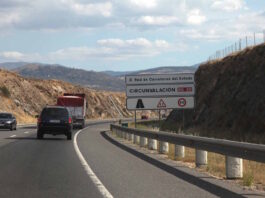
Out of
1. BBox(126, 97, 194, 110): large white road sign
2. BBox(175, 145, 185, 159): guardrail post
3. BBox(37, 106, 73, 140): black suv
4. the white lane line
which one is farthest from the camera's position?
BBox(126, 97, 194, 110): large white road sign

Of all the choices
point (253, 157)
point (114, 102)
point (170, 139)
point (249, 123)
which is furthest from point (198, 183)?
point (114, 102)

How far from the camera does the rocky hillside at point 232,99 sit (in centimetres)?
3419

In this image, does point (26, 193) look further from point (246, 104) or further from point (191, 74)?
point (246, 104)

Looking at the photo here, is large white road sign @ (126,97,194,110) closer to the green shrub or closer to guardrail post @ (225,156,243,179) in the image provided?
guardrail post @ (225,156,243,179)

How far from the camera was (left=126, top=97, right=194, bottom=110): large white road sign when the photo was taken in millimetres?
28016

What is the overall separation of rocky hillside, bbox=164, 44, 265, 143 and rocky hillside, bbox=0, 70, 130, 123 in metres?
41.4

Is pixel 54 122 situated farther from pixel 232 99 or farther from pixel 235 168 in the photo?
pixel 235 168

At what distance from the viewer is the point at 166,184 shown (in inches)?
427

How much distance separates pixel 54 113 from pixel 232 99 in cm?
1656

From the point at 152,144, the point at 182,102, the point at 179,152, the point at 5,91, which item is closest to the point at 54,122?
the point at 182,102

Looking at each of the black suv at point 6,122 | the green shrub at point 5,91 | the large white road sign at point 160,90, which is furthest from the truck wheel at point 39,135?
the green shrub at point 5,91

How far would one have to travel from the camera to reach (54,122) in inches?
1098

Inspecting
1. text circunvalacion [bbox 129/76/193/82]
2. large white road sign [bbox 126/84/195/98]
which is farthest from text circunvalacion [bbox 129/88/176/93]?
text circunvalacion [bbox 129/76/193/82]

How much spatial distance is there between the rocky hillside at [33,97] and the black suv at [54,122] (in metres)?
55.2
